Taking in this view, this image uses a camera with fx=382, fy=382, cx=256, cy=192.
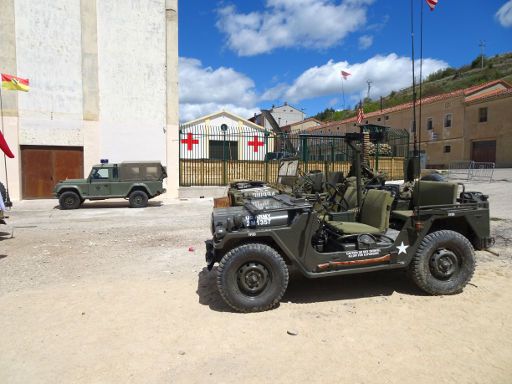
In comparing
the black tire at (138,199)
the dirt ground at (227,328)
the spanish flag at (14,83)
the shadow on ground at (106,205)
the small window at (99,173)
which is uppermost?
the spanish flag at (14,83)

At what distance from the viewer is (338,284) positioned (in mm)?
4852

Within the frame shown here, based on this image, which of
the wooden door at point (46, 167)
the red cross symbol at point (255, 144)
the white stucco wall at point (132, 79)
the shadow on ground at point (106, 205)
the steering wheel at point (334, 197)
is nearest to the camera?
the steering wheel at point (334, 197)

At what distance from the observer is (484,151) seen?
103 feet

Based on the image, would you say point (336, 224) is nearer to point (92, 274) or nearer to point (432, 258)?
point (432, 258)

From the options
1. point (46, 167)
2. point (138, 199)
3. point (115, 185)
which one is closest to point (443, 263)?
point (138, 199)

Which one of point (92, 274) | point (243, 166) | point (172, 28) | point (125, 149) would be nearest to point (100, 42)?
point (172, 28)

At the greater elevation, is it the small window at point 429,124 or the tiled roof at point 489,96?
the tiled roof at point 489,96

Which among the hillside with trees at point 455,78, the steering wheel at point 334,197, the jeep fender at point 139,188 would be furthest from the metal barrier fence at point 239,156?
the hillside with trees at point 455,78

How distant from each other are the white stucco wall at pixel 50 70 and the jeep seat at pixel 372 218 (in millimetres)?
15071

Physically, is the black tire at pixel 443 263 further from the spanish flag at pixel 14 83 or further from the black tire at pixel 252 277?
the spanish flag at pixel 14 83

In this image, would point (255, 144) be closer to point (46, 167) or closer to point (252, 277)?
point (46, 167)

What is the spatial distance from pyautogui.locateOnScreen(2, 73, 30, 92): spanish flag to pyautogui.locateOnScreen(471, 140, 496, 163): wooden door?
3169 centimetres

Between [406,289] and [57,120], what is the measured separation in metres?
16.2

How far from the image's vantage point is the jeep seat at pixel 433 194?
4500mm
